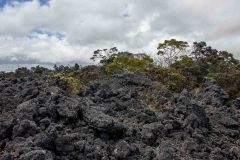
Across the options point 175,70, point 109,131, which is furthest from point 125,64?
Answer: point 109,131

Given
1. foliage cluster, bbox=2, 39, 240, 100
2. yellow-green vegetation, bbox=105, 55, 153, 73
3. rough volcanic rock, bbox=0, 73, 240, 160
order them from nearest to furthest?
rough volcanic rock, bbox=0, 73, 240, 160
foliage cluster, bbox=2, 39, 240, 100
yellow-green vegetation, bbox=105, 55, 153, 73

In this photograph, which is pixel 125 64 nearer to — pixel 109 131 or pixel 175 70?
pixel 175 70

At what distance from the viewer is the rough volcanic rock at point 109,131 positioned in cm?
1175

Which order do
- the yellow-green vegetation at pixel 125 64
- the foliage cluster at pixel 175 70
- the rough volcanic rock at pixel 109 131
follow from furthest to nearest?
the yellow-green vegetation at pixel 125 64, the foliage cluster at pixel 175 70, the rough volcanic rock at pixel 109 131

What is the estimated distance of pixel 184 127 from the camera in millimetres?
14742

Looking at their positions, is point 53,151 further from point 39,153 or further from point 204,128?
point 204,128

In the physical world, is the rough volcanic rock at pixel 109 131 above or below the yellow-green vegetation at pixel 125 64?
below

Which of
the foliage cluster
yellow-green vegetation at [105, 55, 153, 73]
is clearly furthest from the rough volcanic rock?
yellow-green vegetation at [105, 55, 153, 73]

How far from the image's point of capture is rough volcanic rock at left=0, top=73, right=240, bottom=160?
11750mm

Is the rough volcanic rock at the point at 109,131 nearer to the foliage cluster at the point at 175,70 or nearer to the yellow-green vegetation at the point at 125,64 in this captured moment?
the foliage cluster at the point at 175,70

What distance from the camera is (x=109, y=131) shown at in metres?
13.2

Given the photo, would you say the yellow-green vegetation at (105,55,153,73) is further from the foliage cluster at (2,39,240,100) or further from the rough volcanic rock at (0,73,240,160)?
the rough volcanic rock at (0,73,240,160)

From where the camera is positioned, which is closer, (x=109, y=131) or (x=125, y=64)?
(x=109, y=131)

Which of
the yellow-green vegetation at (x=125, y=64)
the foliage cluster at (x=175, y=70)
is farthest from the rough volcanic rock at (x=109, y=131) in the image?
the yellow-green vegetation at (x=125, y=64)
